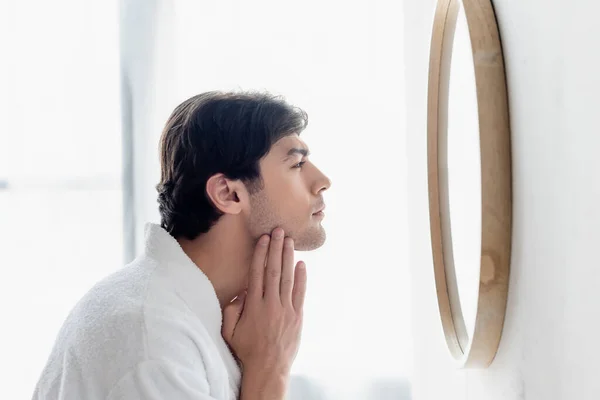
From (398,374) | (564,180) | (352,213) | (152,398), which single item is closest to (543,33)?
(564,180)

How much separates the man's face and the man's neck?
0.03 m

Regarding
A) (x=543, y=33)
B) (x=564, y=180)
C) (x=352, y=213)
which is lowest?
A: (x=352, y=213)

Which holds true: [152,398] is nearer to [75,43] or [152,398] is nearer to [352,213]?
[352,213]

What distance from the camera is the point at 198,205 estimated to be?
120 cm

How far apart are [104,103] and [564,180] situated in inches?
62.4

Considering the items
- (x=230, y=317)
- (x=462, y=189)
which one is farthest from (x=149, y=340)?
(x=462, y=189)

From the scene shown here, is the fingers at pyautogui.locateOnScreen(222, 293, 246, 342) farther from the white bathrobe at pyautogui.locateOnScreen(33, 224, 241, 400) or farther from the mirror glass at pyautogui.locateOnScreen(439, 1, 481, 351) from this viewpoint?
the mirror glass at pyautogui.locateOnScreen(439, 1, 481, 351)

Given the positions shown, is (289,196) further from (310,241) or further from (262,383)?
(262,383)

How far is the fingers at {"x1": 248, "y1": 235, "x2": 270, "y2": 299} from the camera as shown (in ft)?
3.89

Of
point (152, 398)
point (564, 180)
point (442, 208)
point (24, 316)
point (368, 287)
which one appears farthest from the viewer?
point (24, 316)

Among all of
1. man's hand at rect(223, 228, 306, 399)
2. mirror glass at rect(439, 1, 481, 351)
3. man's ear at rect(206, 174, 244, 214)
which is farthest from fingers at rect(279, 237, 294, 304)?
mirror glass at rect(439, 1, 481, 351)

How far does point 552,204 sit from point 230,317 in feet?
1.95

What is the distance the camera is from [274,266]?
1.20 metres

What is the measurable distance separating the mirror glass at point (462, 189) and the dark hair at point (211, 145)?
29cm
